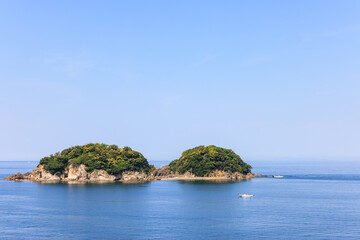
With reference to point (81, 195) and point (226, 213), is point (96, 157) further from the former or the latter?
point (226, 213)

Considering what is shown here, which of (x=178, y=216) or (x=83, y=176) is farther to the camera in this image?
(x=83, y=176)

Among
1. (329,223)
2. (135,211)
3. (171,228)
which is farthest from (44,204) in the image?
(329,223)

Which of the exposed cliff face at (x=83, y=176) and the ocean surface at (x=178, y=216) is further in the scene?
the exposed cliff face at (x=83, y=176)

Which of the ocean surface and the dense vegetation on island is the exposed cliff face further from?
the ocean surface

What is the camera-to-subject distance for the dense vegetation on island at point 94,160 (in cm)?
19012

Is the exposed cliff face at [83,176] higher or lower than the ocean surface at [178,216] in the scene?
higher

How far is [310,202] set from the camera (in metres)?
114

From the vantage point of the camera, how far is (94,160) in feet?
628

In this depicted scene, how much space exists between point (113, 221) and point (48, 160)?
125104 mm

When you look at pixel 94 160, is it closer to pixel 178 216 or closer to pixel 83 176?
pixel 83 176

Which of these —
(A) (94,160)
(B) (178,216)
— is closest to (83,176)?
(A) (94,160)

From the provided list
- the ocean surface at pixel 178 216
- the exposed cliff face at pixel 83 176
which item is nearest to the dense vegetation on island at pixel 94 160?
the exposed cliff face at pixel 83 176

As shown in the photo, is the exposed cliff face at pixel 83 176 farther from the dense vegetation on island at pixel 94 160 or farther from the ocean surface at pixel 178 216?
the ocean surface at pixel 178 216

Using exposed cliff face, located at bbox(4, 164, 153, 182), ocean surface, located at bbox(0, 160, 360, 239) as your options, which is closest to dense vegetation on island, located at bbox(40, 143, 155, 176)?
exposed cliff face, located at bbox(4, 164, 153, 182)
